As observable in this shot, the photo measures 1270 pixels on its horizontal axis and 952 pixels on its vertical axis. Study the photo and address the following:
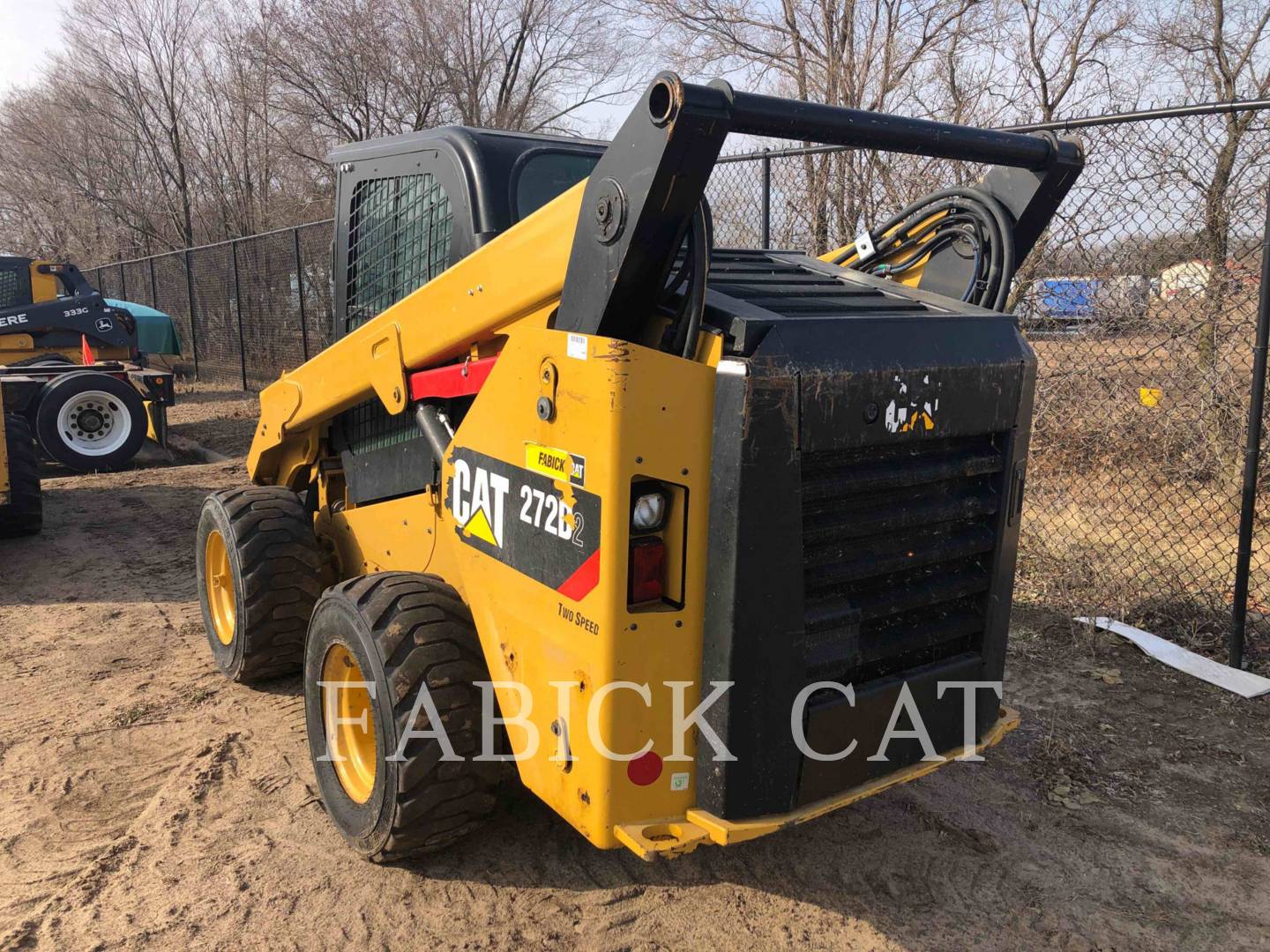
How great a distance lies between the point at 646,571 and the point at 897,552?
75 centimetres

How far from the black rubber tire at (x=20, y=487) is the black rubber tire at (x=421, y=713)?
5421 millimetres

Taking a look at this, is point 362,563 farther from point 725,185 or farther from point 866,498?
point 725,185

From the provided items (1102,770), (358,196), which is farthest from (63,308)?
(1102,770)

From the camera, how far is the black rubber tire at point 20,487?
278 inches

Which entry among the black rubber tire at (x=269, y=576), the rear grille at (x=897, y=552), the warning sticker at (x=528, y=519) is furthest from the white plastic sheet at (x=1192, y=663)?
the black rubber tire at (x=269, y=576)

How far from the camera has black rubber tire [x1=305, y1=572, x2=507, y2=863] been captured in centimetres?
276

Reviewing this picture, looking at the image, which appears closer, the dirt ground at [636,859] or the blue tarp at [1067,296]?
the dirt ground at [636,859]

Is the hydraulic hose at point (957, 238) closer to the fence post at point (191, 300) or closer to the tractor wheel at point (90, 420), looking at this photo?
the tractor wheel at point (90, 420)

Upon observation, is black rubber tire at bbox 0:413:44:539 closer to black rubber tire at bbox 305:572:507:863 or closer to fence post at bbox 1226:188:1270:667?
black rubber tire at bbox 305:572:507:863

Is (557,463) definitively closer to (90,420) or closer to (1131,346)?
(1131,346)

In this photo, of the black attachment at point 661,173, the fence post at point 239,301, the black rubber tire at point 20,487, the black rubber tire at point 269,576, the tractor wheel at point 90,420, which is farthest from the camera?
the fence post at point 239,301

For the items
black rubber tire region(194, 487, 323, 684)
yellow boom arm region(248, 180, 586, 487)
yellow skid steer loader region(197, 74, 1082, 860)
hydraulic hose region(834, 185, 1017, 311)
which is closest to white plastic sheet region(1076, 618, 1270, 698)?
yellow skid steer loader region(197, 74, 1082, 860)

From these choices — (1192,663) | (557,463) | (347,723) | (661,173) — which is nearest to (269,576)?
(347,723)

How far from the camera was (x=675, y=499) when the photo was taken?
2318 millimetres
